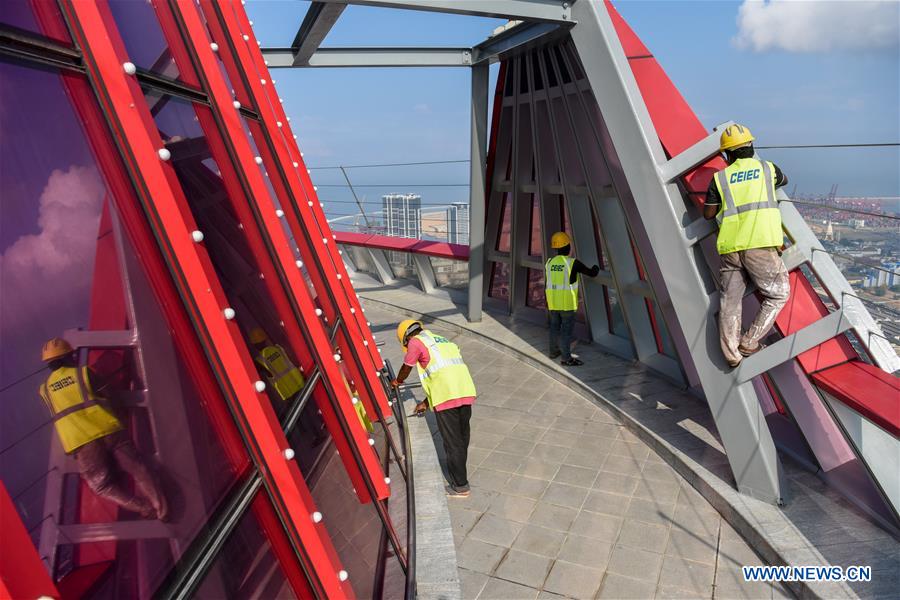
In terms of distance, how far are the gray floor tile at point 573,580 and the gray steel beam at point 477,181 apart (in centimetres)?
633

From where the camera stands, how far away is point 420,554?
13.8ft

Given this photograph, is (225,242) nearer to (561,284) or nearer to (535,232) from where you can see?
(561,284)

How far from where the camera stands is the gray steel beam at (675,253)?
452 centimetres

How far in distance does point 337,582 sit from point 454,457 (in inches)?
105

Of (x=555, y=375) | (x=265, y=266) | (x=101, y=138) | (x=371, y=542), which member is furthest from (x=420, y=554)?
(x=555, y=375)

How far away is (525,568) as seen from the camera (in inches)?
165

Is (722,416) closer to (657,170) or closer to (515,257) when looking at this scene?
(657,170)

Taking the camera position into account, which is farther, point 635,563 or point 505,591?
point 635,563

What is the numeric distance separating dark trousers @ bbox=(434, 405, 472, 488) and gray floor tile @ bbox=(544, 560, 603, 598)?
3.96 ft

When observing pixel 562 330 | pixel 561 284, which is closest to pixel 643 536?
pixel 562 330

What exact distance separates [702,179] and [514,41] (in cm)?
402

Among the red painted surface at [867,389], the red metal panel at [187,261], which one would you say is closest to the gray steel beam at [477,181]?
the red painted surface at [867,389]

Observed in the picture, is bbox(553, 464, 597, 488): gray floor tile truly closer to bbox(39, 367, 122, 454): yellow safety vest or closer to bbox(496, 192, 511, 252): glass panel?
bbox(39, 367, 122, 454): yellow safety vest

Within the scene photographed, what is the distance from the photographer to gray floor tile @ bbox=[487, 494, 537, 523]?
4820 mm
